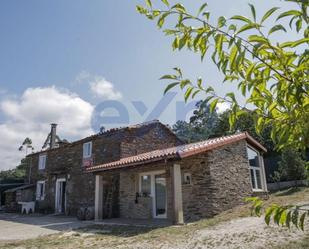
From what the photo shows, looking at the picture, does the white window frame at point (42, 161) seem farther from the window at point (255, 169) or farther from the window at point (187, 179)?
the window at point (255, 169)

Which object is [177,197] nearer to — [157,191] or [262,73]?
[157,191]

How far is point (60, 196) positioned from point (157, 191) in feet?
34.0

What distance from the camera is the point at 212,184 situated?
1292cm

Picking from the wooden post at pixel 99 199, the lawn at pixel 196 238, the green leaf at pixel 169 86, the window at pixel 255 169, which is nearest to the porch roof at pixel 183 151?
the window at pixel 255 169

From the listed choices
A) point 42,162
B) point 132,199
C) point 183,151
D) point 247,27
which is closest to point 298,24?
point 247,27

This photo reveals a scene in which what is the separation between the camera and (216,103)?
1.81 m

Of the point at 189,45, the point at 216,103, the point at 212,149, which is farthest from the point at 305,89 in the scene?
the point at 212,149

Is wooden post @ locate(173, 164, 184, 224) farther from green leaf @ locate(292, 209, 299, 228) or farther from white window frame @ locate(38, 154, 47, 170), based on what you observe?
white window frame @ locate(38, 154, 47, 170)

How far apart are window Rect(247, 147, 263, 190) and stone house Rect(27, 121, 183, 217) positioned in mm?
6282

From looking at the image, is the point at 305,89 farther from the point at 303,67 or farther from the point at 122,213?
the point at 122,213

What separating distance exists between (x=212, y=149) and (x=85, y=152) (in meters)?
10.3

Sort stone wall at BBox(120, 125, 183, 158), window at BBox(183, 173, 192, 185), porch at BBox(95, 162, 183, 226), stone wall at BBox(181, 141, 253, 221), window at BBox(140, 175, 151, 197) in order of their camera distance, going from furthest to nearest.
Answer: stone wall at BBox(120, 125, 183, 158)
window at BBox(140, 175, 151, 197)
porch at BBox(95, 162, 183, 226)
window at BBox(183, 173, 192, 185)
stone wall at BBox(181, 141, 253, 221)

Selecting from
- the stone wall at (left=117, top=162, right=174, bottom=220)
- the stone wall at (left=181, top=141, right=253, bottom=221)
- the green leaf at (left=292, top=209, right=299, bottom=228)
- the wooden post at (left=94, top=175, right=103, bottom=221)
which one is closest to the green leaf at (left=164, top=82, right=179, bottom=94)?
the green leaf at (left=292, top=209, right=299, bottom=228)

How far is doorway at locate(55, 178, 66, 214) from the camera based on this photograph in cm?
2185
